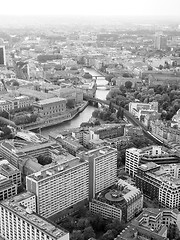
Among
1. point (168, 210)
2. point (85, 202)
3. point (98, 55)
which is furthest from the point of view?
point (98, 55)

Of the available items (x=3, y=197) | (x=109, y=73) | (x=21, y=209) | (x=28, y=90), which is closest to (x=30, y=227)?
(x=21, y=209)

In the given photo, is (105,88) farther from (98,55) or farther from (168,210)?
(168,210)

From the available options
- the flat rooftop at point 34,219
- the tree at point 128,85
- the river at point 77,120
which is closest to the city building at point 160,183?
the flat rooftop at point 34,219

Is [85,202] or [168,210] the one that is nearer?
[168,210]

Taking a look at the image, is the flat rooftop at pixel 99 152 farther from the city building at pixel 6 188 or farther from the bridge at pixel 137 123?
the bridge at pixel 137 123

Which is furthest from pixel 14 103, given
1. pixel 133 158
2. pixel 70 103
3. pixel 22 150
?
pixel 133 158

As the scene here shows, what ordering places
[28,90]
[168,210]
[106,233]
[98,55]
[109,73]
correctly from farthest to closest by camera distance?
[98,55] → [109,73] → [28,90] → [168,210] → [106,233]

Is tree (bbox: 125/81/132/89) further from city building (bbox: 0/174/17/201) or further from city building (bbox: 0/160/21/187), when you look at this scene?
city building (bbox: 0/174/17/201)

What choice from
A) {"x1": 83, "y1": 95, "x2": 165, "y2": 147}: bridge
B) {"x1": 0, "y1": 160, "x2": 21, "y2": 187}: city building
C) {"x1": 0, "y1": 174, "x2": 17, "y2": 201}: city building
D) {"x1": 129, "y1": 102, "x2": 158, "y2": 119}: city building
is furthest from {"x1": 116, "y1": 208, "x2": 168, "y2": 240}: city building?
{"x1": 129, "y1": 102, "x2": 158, "y2": 119}: city building

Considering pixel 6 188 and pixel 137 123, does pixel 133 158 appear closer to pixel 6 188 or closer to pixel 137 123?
pixel 6 188
